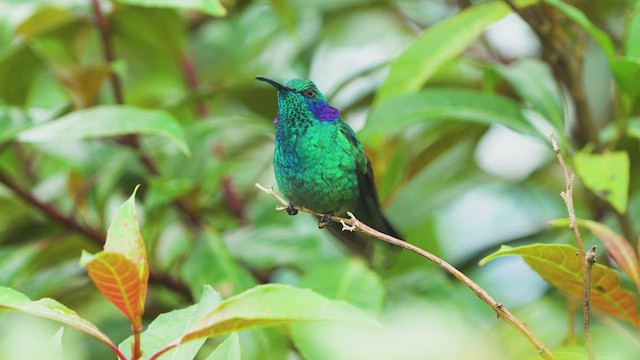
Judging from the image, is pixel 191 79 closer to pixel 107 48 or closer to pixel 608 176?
pixel 107 48

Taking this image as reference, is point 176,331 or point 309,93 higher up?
point 309,93

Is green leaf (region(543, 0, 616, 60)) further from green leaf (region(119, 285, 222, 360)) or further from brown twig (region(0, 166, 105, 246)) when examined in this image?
brown twig (region(0, 166, 105, 246))

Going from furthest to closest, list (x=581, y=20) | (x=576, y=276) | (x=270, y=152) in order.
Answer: (x=270, y=152)
(x=581, y=20)
(x=576, y=276)

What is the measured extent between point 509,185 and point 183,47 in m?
1.46

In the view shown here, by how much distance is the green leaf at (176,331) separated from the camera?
60.2 inches

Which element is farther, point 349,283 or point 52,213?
point 52,213

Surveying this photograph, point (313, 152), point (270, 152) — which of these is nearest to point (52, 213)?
point (313, 152)

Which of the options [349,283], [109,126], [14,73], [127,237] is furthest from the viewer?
[14,73]

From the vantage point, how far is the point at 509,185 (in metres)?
3.54

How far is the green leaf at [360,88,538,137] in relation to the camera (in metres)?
2.44

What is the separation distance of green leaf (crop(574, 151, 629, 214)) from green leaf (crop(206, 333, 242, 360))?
1125 millimetres

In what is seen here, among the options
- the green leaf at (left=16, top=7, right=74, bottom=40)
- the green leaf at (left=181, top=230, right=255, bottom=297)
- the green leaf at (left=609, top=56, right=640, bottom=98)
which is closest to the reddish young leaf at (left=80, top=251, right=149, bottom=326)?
the green leaf at (left=181, top=230, right=255, bottom=297)

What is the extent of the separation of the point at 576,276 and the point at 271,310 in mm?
791

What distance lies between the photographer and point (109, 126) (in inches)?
87.4
